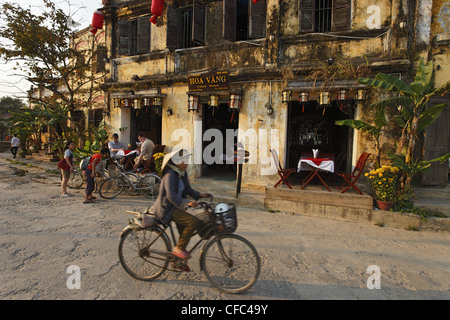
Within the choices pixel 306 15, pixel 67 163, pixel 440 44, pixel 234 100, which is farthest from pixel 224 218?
pixel 440 44

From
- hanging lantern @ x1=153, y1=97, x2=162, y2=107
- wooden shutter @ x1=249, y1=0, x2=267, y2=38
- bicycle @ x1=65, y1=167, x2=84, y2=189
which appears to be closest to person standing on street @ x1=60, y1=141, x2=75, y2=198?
bicycle @ x1=65, y1=167, x2=84, y2=189

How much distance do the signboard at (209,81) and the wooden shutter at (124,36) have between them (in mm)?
4138

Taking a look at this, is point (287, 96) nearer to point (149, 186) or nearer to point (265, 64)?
point (265, 64)

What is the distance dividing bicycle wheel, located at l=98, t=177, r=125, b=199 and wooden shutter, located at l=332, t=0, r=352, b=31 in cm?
834

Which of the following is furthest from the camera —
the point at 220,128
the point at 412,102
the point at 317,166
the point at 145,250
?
the point at 220,128

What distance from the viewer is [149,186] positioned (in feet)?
26.8

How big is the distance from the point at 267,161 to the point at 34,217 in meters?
6.60

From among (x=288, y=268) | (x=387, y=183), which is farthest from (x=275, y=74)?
(x=288, y=268)

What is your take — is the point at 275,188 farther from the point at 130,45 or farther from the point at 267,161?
the point at 130,45

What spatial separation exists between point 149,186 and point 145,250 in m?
4.93

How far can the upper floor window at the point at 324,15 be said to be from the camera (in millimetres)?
7675

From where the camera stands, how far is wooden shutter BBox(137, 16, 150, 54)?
34.7 ft

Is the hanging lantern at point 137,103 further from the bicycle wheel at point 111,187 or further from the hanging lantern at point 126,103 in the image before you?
the bicycle wheel at point 111,187
